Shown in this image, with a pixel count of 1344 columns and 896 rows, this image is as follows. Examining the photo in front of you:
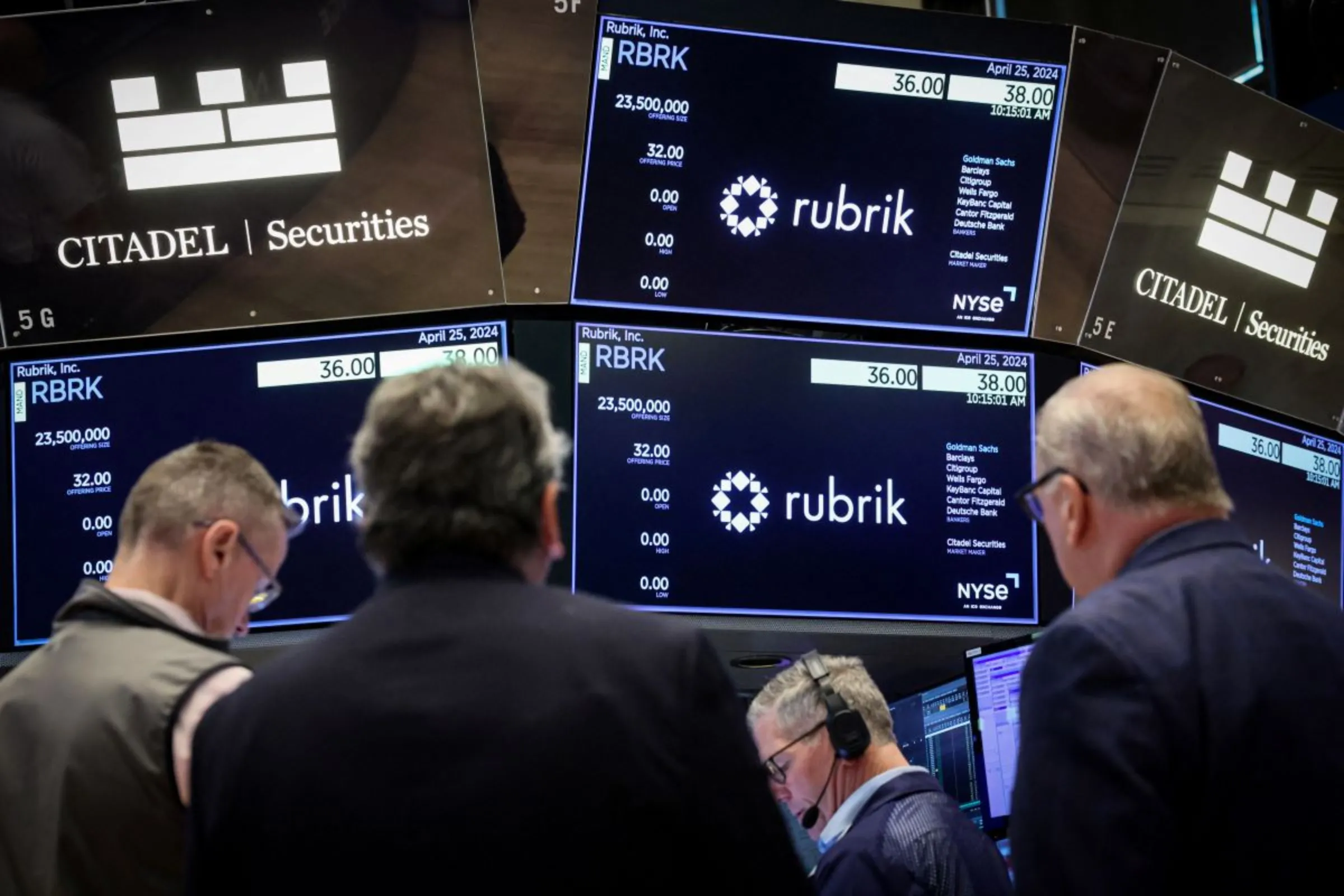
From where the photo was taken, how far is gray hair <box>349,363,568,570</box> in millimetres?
2064

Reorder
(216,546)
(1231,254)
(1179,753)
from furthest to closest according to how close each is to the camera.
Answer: (1231,254) → (216,546) → (1179,753)

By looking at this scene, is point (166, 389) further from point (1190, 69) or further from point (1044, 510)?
point (1190, 69)

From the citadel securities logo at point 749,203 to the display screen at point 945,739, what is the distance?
1.42 metres

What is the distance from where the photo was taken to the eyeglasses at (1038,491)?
106 inches

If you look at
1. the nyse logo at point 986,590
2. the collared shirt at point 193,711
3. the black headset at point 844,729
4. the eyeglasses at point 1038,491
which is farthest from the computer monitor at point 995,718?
the collared shirt at point 193,711

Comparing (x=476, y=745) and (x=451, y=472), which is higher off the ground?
(x=451, y=472)

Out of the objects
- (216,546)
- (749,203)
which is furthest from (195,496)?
(749,203)

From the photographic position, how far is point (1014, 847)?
2.43 metres

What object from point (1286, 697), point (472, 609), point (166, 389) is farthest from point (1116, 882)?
point (166, 389)

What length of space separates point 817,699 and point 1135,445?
1.99 metres

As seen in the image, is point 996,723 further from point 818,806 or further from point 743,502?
point 743,502

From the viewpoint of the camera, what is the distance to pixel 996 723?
4547mm

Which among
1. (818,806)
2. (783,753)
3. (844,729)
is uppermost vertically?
(844,729)

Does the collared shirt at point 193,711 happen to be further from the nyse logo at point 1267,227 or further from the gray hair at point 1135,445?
the nyse logo at point 1267,227
